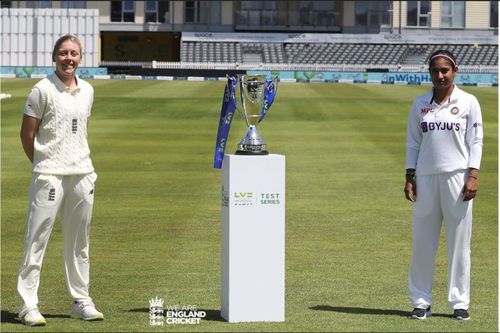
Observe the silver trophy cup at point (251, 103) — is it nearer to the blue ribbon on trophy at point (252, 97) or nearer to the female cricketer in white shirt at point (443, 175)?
the blue ribbon on trophy at point (252, 97)

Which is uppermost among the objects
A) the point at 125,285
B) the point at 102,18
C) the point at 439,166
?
the point at 102,18

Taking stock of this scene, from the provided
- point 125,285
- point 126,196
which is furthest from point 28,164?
point 125,285

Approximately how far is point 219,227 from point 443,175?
7.48 m

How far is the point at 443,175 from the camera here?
9.97 meters

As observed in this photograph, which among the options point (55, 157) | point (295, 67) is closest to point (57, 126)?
point (55, 157)

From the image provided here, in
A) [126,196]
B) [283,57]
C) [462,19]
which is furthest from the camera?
[462,19]

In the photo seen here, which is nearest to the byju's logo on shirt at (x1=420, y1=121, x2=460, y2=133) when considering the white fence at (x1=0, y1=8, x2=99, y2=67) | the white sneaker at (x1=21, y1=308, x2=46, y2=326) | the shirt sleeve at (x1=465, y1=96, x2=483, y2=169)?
the shirt sleeve at (x1=465, y1=96, x2=483, y2=169)

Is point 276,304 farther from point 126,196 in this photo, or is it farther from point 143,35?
point 143,35

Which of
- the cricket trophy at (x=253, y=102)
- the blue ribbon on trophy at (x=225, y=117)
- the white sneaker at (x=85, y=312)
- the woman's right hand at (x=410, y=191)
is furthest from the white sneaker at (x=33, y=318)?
the woman's right hand at (x=410, y=191)

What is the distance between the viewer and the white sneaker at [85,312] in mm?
9781

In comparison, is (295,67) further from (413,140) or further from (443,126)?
(443,126)

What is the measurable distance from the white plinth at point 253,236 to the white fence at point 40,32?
7748 cm

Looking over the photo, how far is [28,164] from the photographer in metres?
25.5

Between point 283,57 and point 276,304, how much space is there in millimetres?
86046
